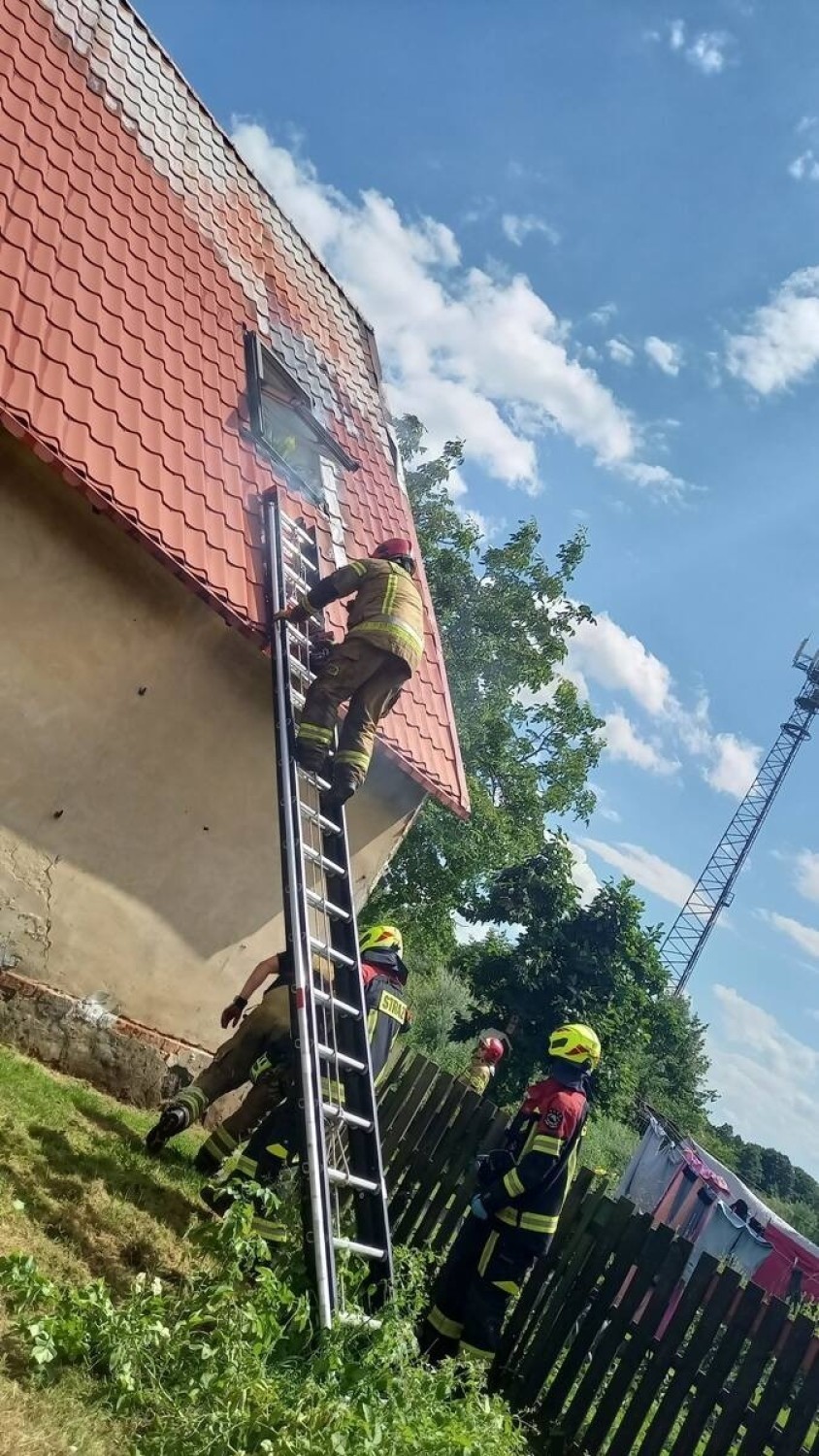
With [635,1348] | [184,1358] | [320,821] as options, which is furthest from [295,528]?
[635,1348]

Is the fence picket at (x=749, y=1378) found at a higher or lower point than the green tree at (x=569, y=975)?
lower

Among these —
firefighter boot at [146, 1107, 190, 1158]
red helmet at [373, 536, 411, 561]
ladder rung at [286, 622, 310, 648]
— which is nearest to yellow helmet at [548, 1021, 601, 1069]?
firefighter boot at [146, 1107, 190, 1158]

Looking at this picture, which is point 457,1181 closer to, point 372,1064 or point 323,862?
point 372,1064

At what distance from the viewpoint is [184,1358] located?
120 inches

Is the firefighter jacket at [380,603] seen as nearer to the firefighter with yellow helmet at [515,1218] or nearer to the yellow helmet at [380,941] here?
the yellow helmet at [380,941]

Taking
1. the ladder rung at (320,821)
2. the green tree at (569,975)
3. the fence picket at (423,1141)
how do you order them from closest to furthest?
the ladder rung at (320,821)
the fence picket at (423,1141)
the green tree at (569,975)

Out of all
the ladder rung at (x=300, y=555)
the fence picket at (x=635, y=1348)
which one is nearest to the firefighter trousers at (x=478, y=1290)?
the fence picket at (x=635, y=1348)

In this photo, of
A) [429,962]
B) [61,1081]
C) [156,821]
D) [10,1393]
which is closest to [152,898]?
[156,821]

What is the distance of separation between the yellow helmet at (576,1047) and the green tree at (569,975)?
712cm

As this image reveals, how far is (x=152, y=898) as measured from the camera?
596 cm

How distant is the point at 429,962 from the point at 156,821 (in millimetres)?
14099

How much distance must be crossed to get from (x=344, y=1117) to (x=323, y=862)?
1.31 metres

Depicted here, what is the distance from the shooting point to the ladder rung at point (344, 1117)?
409cm

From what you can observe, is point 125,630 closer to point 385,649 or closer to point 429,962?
point 385,649
